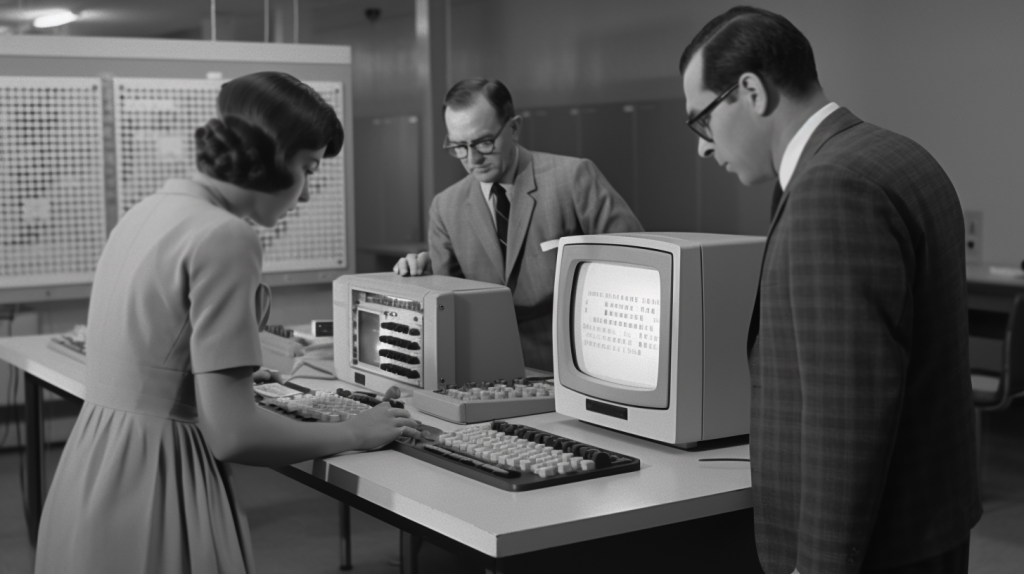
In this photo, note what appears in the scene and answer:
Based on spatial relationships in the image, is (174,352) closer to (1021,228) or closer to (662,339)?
(662,339)

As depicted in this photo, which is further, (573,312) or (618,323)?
(573,312)

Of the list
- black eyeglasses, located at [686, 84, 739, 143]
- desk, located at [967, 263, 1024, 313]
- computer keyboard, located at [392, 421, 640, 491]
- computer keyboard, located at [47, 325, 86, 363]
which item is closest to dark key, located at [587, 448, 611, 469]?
computer keyboard, located at [392, 421, 640, 491]

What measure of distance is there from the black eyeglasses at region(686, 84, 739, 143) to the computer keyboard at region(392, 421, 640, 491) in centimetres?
57

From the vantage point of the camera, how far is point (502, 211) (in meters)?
3.02

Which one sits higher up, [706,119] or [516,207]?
[706,119]

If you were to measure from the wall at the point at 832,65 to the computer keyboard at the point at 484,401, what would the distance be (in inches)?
158

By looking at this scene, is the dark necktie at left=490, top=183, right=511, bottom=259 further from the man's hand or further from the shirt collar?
the shirt collar

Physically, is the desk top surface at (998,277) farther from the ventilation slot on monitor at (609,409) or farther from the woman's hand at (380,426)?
the woman's hand at (380,426)

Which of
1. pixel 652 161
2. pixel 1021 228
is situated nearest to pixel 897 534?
pixel 1021 228

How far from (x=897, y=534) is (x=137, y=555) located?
43.2 inches

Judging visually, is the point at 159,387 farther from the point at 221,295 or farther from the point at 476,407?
the point at 476,407

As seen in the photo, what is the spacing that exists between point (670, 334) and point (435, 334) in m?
0.66

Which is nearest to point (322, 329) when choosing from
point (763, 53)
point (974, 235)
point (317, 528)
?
point (317, 528)

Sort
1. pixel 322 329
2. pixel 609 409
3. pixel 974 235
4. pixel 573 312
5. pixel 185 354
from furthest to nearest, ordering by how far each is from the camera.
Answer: pixel 974 235
pixel 322 329
pixel 573 312
pixel 609 409
pixel 185 354
